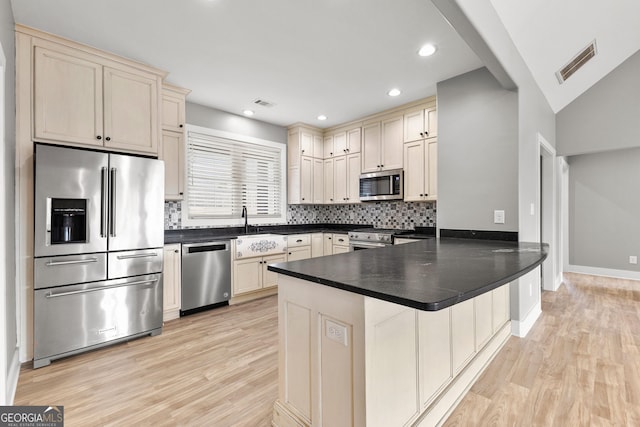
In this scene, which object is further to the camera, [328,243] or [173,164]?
[328,243]

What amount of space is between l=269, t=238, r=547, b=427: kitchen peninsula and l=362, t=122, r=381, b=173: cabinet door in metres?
2.68

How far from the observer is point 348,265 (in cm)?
156

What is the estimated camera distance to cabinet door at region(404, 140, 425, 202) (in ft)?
12.5

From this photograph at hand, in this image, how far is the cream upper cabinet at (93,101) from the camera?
237 centimetres

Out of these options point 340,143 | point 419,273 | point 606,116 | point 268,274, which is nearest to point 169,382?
point 419,273

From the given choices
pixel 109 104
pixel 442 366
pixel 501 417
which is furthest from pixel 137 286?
pixel 501 417

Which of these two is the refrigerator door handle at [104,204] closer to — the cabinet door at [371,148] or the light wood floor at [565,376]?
the light wood floor at [565,376]

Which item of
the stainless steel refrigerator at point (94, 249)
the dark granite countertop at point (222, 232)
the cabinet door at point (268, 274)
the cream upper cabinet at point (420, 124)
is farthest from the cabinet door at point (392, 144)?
the stainless steel refrigerator at point (94, 249)

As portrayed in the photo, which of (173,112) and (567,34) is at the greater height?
(567,34)

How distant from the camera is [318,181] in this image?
5.05 metres

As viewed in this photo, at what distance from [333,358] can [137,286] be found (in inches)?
89.0

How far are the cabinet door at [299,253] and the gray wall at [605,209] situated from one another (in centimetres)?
482

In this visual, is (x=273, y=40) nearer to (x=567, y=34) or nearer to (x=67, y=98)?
(x=67, y=98)

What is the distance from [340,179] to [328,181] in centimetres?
27
